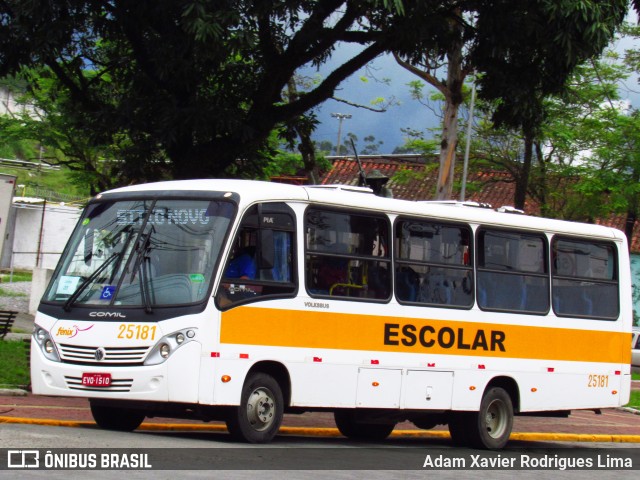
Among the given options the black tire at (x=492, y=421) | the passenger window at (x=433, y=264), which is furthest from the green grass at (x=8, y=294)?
the passenger window at (x=433, y=264)

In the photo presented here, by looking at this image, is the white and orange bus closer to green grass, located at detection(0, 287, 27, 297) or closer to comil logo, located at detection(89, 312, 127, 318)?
comil logo, located at detection(89, 312, 127, 318)

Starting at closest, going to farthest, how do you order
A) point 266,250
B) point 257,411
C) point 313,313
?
point 257,411 → point 266,250 → point 313,313

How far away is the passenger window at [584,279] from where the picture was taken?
17234 millimetres

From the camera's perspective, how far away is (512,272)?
16.5 metres

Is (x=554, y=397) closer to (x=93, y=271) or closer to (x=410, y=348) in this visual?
(x=410, y=348)

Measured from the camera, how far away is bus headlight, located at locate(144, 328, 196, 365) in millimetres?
12305

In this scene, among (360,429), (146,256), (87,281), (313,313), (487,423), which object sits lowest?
(360,429)

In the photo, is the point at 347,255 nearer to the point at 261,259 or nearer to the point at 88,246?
the point at 261,259

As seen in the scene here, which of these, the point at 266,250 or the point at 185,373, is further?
the point at 266,250

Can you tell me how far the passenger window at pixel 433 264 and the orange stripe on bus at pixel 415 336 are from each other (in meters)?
0.34

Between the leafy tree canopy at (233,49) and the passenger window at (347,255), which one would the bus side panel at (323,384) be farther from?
the leafy tree canopy at (233,49)

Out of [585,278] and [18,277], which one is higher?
[18,277]

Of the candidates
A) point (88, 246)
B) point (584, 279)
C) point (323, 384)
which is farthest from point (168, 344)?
point (584, 279)

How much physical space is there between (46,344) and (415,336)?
4.69 m
